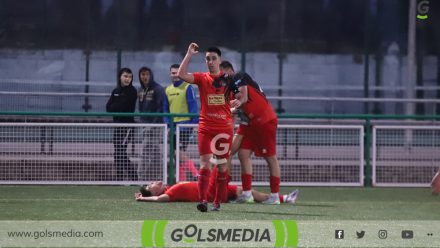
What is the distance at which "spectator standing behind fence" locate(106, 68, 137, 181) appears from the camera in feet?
62.1

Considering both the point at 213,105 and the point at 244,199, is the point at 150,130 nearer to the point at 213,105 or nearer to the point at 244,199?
the point at 244,199

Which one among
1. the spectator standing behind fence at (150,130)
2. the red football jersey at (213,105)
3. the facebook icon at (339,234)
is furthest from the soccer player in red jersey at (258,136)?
the facebook icon at (339,234)

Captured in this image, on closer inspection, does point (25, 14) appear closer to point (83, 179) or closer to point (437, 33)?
point (83, 179)

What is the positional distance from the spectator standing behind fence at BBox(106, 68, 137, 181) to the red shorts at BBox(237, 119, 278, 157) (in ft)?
9.22

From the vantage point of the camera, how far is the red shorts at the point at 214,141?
1488 centimetres

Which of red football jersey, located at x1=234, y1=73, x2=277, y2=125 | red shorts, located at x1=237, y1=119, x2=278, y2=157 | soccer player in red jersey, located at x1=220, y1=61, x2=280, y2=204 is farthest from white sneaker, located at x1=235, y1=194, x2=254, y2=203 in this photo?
red football jersey, located at x1=234, y1=73, x2=277, y2=125

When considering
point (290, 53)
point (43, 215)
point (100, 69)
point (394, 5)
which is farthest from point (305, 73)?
point (43, 215)

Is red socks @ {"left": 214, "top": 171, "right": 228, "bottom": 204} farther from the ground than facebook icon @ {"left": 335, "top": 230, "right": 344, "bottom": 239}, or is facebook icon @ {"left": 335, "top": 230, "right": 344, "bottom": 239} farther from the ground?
red socks @ {"left": 214, "top": 171, "right": 228, "bottom": 204}

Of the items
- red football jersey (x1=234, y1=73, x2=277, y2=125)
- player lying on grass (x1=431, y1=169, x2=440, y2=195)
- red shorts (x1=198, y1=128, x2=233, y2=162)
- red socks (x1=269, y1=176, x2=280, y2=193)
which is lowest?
red socks (x1=269, y1=176, x2=280, y2=193)

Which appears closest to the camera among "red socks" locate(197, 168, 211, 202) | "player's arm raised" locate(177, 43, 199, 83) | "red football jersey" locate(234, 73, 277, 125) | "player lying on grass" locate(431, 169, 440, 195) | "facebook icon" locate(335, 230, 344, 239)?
"player lying on grass" locate(431, 169, 440, 195)

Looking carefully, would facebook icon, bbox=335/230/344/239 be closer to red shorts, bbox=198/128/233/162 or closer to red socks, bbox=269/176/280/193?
red shorts, bbox=198/128/233/162

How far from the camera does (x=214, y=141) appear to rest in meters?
14.9

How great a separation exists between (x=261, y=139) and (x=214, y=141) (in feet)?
5.58

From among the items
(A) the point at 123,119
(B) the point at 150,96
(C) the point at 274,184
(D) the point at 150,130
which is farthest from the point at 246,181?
(B) the point at 150,96
